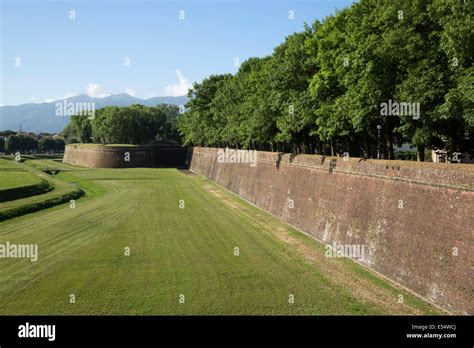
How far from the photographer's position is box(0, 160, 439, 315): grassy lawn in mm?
15188

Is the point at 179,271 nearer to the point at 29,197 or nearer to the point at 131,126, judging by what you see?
the point at 29,197

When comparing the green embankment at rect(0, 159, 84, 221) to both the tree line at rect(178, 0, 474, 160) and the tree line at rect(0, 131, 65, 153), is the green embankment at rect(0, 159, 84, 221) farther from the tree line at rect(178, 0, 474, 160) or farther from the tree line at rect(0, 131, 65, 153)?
the tree line at rect(0, 131, 65, 153)

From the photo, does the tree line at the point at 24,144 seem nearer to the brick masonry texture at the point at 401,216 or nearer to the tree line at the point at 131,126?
the tree line at the point at 131,126

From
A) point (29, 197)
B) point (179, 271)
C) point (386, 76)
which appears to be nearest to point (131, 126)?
point (29, 197)

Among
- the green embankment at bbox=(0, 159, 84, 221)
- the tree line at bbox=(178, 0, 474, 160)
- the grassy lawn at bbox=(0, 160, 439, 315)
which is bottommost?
the grassy lawn at bbox=(0, 160, 439, 315)

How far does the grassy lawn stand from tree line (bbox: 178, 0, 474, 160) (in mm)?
8094

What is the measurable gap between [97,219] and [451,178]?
79.8ft

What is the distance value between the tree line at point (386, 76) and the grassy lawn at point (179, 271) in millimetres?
8094

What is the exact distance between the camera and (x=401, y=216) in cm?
1798

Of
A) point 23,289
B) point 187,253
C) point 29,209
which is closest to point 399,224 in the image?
point 187,253

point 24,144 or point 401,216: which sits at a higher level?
point 24,144

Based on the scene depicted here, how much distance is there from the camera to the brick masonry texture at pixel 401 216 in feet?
47.9

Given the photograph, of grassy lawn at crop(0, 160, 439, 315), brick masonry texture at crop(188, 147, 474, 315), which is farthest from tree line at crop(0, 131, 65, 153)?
brick masonry texture at crop(188, 147, 474, 315)

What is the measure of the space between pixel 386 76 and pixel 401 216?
8613mm
